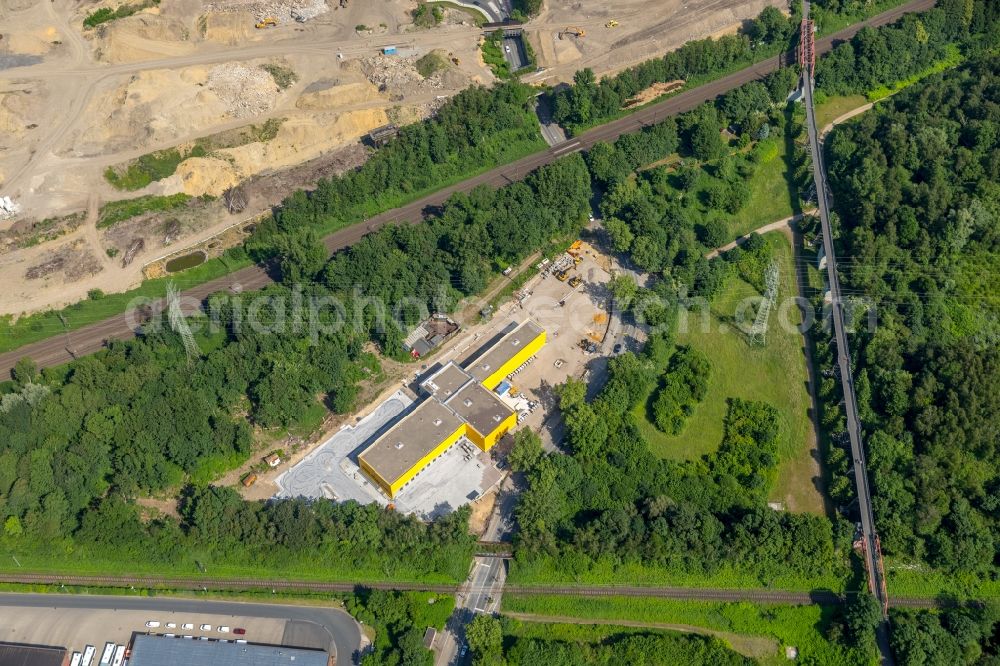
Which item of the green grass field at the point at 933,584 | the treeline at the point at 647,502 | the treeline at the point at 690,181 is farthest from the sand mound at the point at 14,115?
the green grass field at the point at 933,584

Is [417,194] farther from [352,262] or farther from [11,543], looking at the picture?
[11,543]

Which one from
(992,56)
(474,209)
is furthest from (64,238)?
(992,56)

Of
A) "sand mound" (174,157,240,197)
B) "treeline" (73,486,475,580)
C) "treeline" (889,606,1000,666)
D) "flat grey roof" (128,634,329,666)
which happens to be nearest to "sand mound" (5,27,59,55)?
"sand mound" (174,157,240,197)

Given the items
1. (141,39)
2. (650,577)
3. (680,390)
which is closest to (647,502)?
(650,577)

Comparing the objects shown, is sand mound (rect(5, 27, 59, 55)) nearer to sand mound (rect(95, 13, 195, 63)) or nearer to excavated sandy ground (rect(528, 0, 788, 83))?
sand mound (rect(95, 13, 195, 63))

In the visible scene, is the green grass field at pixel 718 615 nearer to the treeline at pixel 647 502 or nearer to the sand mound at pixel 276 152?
the treeline at pixel 647 502
